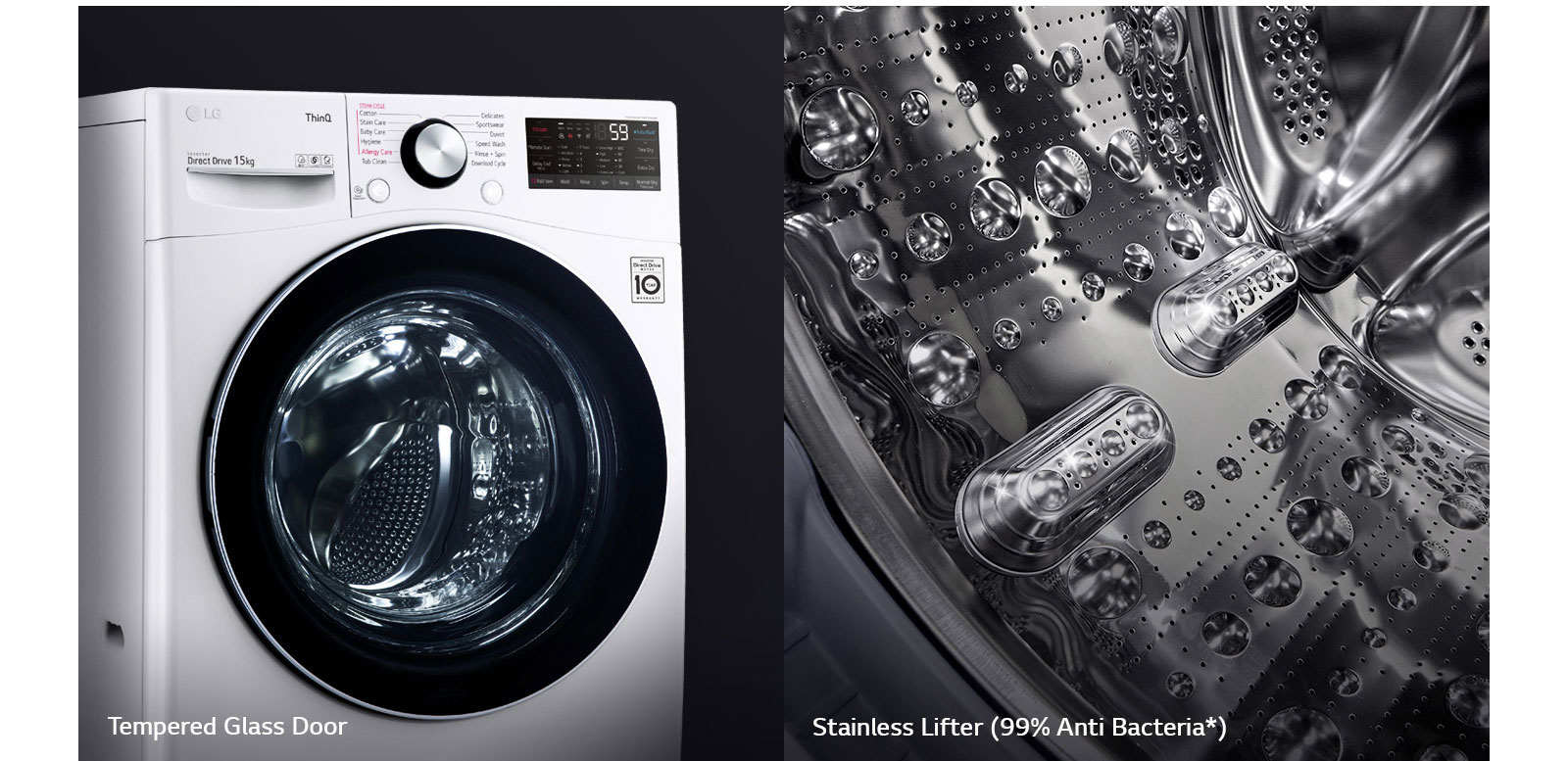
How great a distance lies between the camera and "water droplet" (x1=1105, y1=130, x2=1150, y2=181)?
142 centimetres

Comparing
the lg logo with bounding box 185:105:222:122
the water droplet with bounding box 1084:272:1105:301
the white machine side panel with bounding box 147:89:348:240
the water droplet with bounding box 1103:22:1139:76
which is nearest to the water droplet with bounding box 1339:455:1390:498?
the water droplet with bounding box 1084:272:1105:301

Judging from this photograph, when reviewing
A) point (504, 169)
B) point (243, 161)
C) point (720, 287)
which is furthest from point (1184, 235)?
point (243, 161)

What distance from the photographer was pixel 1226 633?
1.42 metres

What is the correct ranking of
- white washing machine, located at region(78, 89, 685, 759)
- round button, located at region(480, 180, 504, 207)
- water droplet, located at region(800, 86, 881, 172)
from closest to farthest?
white washing machine, located at region(78, 89, 685, 759) → round button, located at region(480, 180, 504, 207) → water droplet, located at region(800, 86, 881, 172)

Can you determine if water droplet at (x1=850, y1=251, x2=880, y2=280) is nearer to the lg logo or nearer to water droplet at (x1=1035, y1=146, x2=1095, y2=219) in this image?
water droplet at (x1=1035, y1=146, x2=1095, y2=219)

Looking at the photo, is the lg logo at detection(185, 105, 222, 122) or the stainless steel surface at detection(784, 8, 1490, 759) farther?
the stainless steel surface at detection(784, 8, 1490, 759)

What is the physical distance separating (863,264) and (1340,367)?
0.71 m

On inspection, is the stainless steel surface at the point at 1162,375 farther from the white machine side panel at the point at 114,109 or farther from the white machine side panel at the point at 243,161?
the white machine side panel at the point at 114,109

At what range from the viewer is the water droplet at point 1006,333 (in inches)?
55.1

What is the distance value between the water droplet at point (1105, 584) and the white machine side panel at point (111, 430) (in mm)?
1146

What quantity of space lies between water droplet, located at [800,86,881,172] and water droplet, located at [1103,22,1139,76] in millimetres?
358

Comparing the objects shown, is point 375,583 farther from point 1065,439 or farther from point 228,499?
point 1065,439

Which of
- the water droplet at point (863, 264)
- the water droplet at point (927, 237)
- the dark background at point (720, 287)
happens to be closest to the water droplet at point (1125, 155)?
the water droplet at point (927, 237)

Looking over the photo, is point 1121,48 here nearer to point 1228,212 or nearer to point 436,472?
point 1228,212
